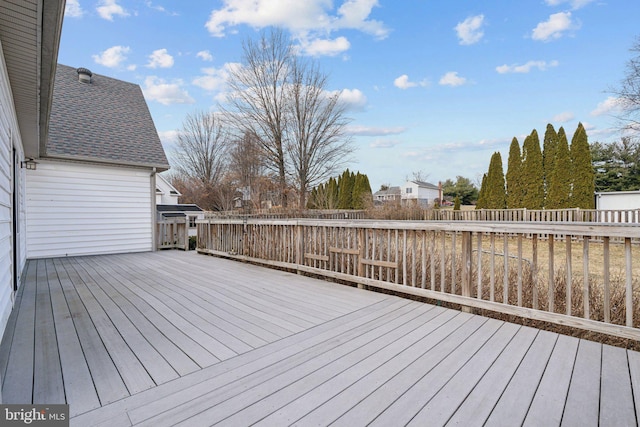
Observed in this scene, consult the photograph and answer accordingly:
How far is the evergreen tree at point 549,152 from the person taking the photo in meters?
15.6

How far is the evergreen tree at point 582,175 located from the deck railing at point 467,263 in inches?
396

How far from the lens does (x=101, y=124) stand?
827 cm

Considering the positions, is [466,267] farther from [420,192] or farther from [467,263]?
[420,192]

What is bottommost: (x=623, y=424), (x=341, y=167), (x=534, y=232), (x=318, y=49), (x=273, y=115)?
(x=623, y=424)

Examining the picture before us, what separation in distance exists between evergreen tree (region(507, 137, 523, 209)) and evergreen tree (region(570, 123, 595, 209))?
2262mm

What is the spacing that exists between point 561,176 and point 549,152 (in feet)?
5.23

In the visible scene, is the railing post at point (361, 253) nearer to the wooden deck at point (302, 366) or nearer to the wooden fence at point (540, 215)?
the wooden deck at point (302, 366)

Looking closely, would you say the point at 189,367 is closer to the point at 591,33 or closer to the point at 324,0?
the point at 324,0

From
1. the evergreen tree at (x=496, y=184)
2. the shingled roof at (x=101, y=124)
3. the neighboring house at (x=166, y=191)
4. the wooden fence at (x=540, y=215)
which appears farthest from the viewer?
the neighboring house at (x=166, y=191)

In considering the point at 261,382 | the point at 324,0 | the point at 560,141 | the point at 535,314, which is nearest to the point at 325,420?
the point at 261,382

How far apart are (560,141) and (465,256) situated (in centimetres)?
1603

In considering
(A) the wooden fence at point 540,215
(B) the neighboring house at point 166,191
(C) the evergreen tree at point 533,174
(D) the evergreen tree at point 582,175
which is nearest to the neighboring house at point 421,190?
(C) the evergreen tree at point 533,174

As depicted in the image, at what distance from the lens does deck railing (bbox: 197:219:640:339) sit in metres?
2.43

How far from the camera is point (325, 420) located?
4.78 feet
